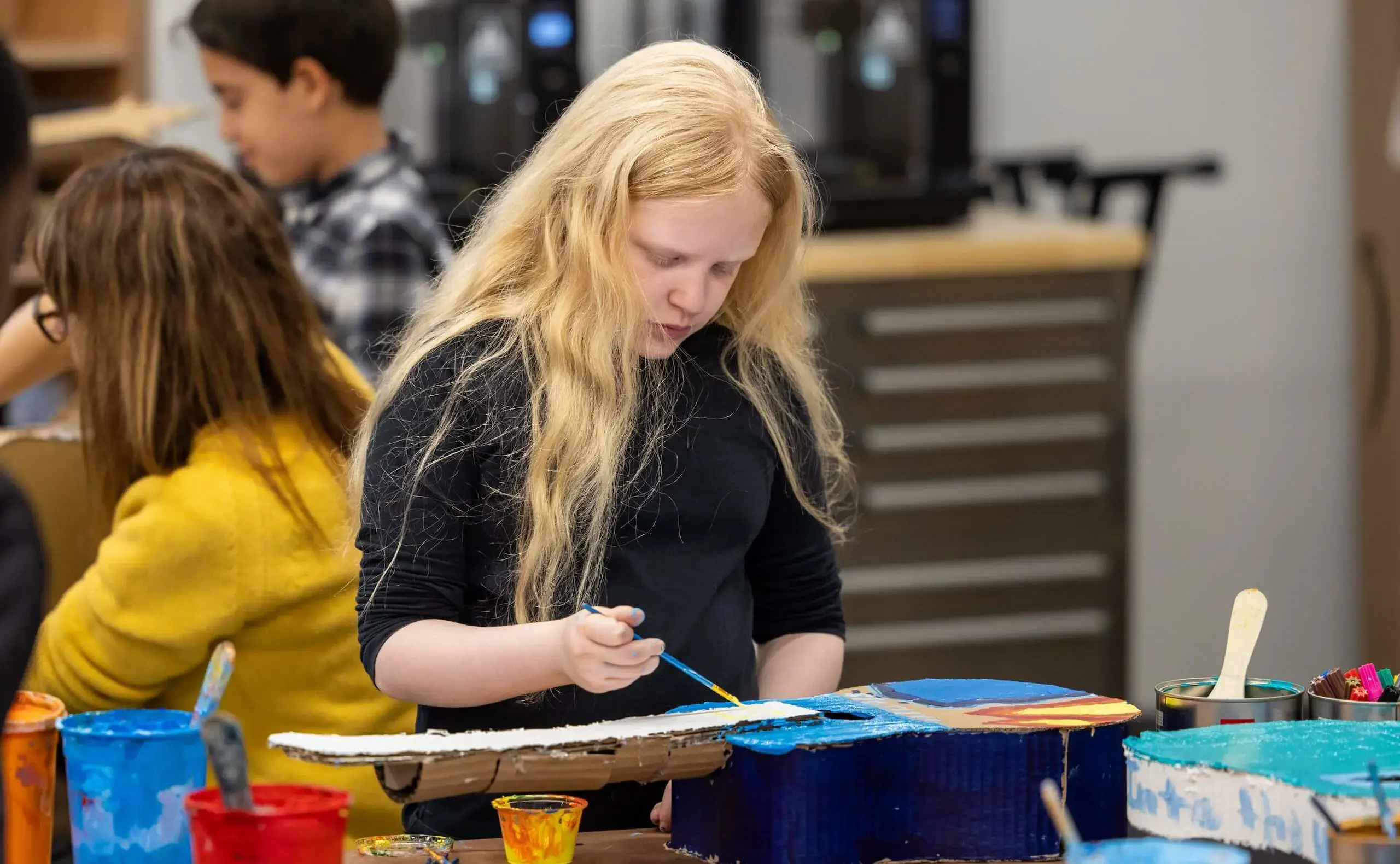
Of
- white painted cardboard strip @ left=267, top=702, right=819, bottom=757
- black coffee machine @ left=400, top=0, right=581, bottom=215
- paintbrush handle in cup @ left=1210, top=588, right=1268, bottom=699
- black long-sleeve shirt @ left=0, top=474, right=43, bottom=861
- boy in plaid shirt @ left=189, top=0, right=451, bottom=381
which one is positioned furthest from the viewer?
black coffee machine @ left=400, top=0, right=581, bottom=215

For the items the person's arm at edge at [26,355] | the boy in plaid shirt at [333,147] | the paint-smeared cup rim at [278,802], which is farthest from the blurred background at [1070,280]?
the paint-smeared cup rim at [278,802]

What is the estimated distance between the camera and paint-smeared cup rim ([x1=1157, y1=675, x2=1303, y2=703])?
3.84 feet

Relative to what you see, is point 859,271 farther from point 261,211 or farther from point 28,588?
point 28,588

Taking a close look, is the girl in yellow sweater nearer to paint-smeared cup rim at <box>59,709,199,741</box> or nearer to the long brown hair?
the long brown hair

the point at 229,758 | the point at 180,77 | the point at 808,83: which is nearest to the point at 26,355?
the point at 229,758

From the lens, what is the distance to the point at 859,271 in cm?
291

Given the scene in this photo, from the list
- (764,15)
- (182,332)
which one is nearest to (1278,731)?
(182,332)

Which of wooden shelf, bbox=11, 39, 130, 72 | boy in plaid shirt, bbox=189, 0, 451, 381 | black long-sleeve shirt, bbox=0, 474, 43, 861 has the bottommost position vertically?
black long-sleeve shirt, bbox=0, 474, 43, 861

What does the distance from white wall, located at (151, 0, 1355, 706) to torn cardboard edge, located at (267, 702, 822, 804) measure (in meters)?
2.59

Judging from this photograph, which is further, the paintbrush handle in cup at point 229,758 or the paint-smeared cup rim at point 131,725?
the paint-smeared cup rim at point 131,725

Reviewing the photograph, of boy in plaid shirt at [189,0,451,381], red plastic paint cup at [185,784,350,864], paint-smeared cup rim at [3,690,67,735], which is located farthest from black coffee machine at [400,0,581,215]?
red plastic paint cup at [185,784,350,864]

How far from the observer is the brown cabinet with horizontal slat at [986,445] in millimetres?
2959

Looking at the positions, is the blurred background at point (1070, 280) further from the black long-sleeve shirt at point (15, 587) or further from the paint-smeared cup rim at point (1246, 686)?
the black long-sleeve shirt at point (15, 587)

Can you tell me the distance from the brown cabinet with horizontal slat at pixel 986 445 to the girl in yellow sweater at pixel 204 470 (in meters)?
1.50
